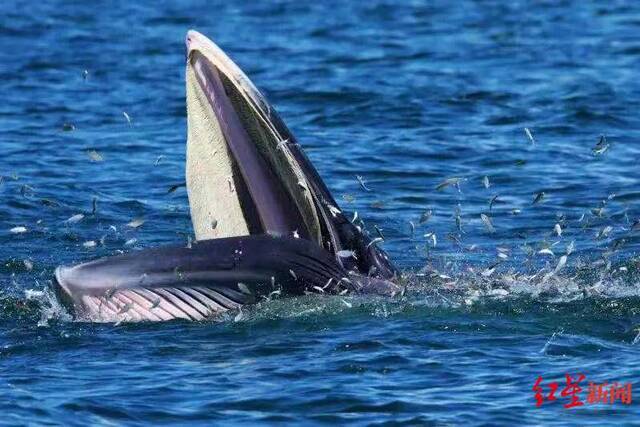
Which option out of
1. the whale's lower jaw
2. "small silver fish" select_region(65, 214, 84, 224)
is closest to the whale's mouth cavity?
Answer: the whale's lower jaw

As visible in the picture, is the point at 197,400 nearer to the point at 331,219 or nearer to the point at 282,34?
the point at 331,219

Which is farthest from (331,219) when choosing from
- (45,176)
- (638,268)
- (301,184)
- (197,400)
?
(45,176)

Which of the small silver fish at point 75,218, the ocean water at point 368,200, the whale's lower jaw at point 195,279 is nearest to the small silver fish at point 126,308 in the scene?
the whale's lower jaw at point 195,279

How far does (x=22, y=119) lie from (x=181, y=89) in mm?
2987

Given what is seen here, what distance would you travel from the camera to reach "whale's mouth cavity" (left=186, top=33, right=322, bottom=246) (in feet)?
39.7

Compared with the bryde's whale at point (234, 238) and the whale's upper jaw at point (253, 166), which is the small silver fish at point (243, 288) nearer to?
the bryde's whale at point (234, 238)

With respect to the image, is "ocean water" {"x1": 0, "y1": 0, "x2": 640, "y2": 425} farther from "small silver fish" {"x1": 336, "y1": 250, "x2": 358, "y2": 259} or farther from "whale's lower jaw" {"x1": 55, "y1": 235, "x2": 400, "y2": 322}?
"small silver fish" {"x1": 336, "y1": 250, "x2": 358, "y2": 259}

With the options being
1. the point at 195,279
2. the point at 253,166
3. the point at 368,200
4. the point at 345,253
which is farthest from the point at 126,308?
the point at 368,200

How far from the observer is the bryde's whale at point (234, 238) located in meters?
11.6

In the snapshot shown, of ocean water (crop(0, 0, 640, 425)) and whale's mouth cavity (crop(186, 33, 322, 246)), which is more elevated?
whale's mouth cavity (crop(186, 33, 322, 246))

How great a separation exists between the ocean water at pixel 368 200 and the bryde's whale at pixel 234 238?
0.20 m

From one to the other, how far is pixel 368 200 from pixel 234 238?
7.00 m

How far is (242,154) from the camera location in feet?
40.1

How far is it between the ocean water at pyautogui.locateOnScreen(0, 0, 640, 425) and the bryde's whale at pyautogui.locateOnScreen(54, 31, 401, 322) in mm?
201
